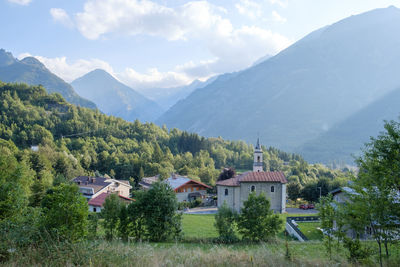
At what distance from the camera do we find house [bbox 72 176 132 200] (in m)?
Answer: 47.4

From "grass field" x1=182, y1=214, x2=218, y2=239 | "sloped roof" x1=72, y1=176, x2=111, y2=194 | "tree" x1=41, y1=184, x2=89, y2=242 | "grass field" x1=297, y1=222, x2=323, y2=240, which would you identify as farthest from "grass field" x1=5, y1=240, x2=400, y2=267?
"sloped roof" x1=72, y1=176, x2=111, y2=194

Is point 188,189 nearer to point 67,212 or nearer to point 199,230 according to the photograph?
point 199,230

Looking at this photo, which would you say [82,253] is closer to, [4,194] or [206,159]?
[4,194]

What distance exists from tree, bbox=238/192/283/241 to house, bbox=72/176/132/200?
3330 cm

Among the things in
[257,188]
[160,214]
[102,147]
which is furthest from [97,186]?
[102,147]

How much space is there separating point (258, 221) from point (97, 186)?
38969mm

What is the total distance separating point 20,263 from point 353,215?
799 centimetres

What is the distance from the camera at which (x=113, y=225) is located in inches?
725

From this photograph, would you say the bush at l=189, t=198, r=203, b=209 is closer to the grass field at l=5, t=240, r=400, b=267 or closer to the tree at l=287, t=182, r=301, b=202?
the tree at l=287, t=182, r=301, b=202

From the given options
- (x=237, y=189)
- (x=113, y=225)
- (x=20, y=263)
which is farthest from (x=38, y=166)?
(x=20, y=263)

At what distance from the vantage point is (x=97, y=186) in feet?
162

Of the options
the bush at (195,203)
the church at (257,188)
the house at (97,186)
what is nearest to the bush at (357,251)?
the church at (257,188)

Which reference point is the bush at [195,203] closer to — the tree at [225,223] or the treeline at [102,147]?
the treeline at [102,147]

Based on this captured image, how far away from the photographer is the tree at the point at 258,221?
1762 cm
